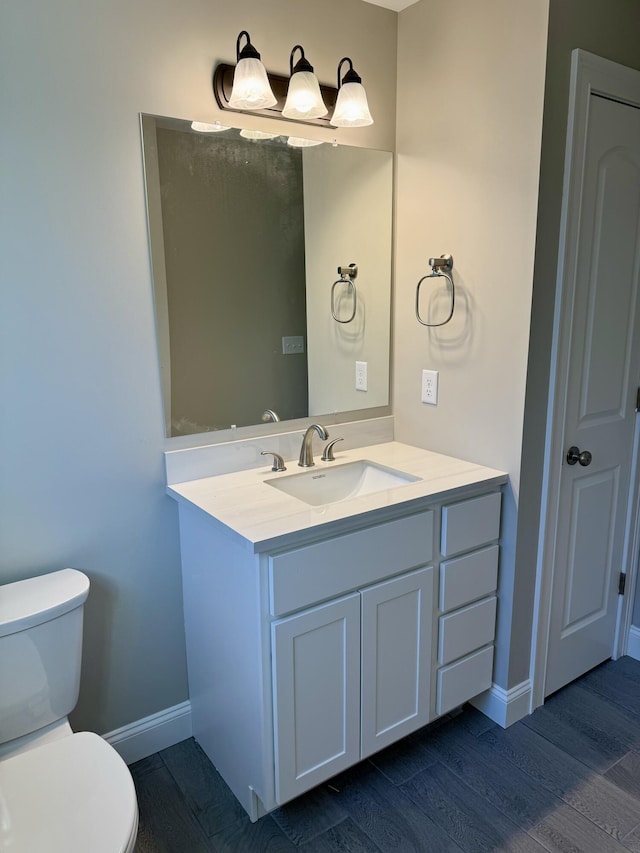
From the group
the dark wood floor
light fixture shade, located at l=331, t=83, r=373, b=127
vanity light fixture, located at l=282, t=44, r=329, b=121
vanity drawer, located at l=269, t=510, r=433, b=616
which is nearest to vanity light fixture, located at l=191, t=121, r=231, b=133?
vanity light fixture, located at l=282, t=44, r=329, b=121

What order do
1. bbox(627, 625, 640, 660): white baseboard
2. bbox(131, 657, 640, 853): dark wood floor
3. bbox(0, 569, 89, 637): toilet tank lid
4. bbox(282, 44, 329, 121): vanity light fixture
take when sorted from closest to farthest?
bbox(0, 569, 89, 637): toilet tank lid < bbox(131, 657, 640, 853): dark wood floor < bbox(282, 44, 329, 121): vanity light fixture < bbox(627, 625, 640, 660): white baseboard

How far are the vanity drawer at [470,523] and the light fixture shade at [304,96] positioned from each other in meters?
1.25

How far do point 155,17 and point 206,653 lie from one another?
180cm

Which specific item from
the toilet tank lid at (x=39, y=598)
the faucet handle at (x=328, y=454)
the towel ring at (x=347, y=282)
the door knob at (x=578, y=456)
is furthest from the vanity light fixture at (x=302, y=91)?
the toilet tank lid at (x=39, y=598)

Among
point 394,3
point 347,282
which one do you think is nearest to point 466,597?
point 347,282

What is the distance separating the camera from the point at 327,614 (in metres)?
1.53

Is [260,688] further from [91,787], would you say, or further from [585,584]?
[585,584]

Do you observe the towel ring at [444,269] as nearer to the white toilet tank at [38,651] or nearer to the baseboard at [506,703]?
the baseboard at [506,703]

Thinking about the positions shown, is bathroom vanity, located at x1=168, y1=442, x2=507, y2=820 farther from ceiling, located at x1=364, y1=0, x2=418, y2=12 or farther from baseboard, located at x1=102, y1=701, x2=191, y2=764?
ceiling, located at x1=364, y1=0, x2=418, y2=12

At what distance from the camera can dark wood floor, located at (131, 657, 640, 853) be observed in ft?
5.27

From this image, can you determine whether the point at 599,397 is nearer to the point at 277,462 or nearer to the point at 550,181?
the point at 550,181

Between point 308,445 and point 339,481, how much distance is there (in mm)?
168

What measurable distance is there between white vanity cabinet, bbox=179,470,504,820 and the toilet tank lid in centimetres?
35

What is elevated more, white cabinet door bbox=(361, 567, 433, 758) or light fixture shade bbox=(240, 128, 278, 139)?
light fixture shade bbox=(240, 128, 278, 139)
